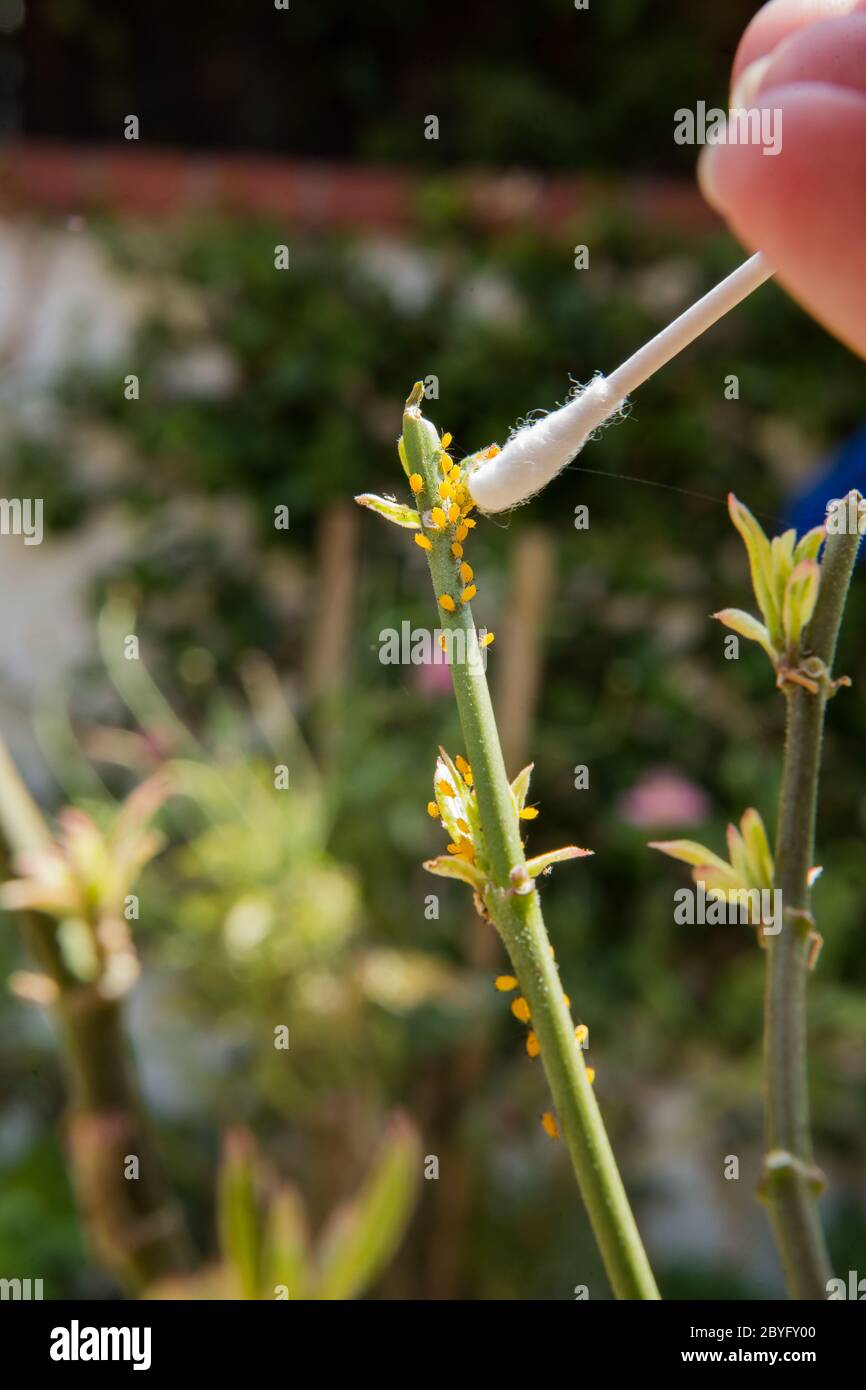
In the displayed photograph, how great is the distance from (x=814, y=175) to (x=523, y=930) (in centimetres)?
9

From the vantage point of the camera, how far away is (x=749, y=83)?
178 millimetres

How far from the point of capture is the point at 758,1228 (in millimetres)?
1141

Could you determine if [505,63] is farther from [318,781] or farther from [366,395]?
[318,781]

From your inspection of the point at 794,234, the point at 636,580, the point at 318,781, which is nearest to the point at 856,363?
the point at 636,580

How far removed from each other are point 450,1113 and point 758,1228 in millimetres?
416

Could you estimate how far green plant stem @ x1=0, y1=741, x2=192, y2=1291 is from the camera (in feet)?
1.05

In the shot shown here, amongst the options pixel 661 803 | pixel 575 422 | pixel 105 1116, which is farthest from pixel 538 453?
pixel 661 803

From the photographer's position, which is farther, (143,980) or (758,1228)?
(143,980)

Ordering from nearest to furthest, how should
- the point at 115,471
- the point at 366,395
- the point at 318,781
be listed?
the point at 318,781 → the point at 366,395 → the point at 115,471

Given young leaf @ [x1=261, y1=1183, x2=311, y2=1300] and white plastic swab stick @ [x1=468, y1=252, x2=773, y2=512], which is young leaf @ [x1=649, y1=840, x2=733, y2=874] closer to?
white plastic swab stick @ [x1=468, y1=252, x2=773, y2=512]

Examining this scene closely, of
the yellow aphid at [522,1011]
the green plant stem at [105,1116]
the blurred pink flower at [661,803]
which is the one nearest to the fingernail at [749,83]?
the yellow aphid at [522,1011]

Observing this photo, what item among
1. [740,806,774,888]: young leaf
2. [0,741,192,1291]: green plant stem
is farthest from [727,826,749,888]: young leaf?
[0,741,192,1291]: green plant stem

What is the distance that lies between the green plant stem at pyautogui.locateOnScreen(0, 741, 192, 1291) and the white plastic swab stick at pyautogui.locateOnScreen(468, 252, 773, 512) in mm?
195

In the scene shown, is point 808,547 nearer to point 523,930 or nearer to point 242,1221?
point 523,930
